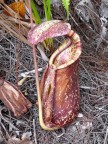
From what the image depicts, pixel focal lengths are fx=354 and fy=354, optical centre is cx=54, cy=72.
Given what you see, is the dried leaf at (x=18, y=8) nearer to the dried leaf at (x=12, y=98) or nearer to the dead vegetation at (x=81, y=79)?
the dead vegetation at (x=81, y=79)

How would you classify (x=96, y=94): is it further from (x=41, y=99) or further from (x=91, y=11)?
(x=91, y=11)

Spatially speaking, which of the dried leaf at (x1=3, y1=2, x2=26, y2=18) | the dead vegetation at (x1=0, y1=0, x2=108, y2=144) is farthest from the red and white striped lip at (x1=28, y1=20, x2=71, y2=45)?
the dried leaf at (x1=3, y1=2, x2=26, y2=18)

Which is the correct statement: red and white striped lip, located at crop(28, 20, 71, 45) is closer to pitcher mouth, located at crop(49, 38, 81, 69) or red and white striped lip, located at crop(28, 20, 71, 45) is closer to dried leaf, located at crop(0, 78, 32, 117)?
pitcher mouth, located at crop(49, 38, 81, 69)

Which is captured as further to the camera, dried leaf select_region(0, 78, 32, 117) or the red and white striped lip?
dried leaf select_region(0, 78, 32, 117)

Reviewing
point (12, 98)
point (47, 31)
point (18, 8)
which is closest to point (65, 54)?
point (47, 31)

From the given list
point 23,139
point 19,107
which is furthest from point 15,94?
point 23,139

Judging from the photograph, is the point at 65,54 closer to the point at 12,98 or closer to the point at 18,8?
the point at 12,98

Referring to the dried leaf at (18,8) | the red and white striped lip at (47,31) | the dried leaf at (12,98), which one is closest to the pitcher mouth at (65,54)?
the red and white striped lip at (47,31)
